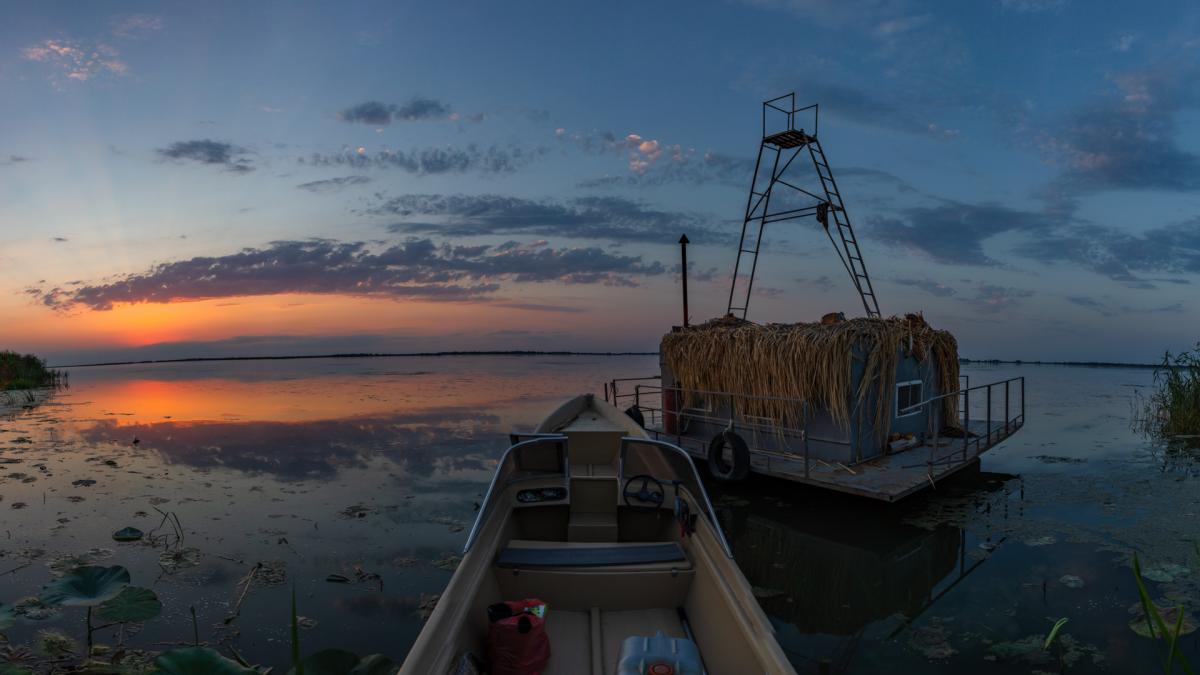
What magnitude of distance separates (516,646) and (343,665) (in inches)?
62.0

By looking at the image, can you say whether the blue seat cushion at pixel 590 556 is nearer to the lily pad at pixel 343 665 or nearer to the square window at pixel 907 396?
the lily pad at pixel 343 665

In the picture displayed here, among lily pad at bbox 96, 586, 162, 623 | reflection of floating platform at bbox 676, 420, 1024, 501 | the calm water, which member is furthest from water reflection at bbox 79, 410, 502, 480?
lily pad at bbox 96, 586, 162, 623

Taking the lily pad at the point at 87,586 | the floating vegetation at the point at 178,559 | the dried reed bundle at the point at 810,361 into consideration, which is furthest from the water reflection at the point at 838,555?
the floating vegetation at the point at 178,559

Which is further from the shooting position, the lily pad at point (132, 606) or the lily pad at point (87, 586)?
the lily pad at point (132, 606)

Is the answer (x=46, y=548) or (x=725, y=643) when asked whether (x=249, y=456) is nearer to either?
(x=46, y=548)

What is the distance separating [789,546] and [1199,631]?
15.2ft

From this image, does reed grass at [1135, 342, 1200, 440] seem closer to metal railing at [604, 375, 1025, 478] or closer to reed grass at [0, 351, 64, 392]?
metal railing at [604, 375, 1025, 478]

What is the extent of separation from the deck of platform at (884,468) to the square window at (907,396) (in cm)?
80

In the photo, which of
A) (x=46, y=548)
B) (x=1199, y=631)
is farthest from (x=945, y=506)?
(x=46, y=548)

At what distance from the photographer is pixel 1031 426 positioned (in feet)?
79.9

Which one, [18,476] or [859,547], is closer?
[859,547]

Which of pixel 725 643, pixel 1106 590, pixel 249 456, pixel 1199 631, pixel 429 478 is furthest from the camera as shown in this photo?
pixel 249 456

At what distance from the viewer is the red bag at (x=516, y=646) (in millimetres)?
4520

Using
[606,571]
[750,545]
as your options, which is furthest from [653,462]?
[606,571]
